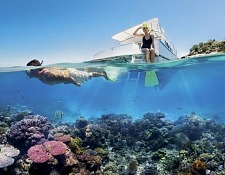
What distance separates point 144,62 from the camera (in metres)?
14.5

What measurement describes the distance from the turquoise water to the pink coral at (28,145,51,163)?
6.75 metres

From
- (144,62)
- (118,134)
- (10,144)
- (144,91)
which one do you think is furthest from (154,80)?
(10,144)

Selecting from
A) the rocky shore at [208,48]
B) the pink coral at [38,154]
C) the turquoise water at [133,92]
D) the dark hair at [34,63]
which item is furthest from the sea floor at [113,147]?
the rocky shore at [208,48]

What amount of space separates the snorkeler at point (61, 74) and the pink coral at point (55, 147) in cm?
545

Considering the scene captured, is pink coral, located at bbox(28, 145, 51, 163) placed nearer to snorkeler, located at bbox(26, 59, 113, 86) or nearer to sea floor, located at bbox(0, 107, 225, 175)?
sea floor, located at bbox(0, 107, 225, 175)

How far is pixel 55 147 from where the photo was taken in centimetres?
963

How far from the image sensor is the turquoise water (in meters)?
16.8

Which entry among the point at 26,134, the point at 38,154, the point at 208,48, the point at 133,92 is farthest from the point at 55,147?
the point at 208,48

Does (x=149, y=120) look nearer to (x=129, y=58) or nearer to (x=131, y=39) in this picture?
(x=129, y=58)

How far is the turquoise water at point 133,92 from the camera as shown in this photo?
16812mm

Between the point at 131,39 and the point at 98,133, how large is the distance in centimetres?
728

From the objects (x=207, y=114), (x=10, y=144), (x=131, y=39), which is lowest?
(x=207, y=114)

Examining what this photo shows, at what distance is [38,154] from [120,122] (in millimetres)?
5258

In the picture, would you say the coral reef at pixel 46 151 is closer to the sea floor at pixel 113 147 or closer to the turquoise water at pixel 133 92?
the sea floor at pixel 113 147
